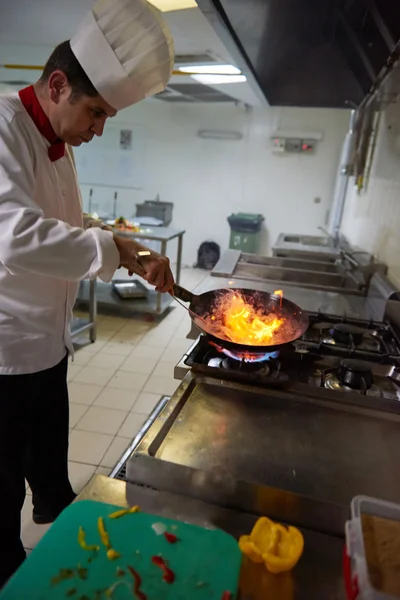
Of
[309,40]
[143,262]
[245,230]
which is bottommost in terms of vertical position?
[245,230]

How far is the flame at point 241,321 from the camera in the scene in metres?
1.09

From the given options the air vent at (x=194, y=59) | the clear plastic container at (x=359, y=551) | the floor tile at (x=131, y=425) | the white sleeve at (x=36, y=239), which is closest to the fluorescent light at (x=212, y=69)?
the air vent at (x=194, y=59)

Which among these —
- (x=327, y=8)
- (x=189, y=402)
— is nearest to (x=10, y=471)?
(x=189, y=402)

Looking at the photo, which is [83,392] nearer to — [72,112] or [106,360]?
[106,360]

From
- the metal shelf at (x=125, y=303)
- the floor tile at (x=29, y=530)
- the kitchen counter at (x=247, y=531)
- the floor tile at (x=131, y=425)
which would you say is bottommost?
the floor tile at (x=29, y=530)

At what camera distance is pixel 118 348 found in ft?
10.3

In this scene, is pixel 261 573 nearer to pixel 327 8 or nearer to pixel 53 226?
pixel 53 226

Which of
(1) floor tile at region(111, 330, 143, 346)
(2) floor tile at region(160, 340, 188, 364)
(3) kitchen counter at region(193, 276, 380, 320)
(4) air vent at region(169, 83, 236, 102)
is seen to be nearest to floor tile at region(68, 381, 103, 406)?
(2) floor tile at region(160, 340, 188, 364)

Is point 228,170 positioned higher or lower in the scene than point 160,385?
higher

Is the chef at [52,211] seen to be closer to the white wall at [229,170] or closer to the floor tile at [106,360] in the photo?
the floor tile at [106,360]

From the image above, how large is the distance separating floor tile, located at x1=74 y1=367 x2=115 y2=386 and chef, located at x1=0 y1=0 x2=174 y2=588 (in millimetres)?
1403

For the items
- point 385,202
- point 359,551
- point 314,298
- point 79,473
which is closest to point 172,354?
point 79,473

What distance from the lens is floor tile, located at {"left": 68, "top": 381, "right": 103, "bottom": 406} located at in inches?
94.0

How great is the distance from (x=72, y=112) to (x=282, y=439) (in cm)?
84
